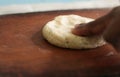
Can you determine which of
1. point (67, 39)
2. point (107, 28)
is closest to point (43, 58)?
point (67, 39)

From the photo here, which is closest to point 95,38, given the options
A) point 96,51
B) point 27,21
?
point 96,51

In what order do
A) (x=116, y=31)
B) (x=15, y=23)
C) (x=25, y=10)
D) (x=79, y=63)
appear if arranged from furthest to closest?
(x=25, y=10), (x=15, y=23), (x=79, y=63), (x=116, y=31)

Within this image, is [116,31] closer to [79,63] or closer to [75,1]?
[79,63]

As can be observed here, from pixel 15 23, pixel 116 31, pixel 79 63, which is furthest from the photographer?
pixel 15 23

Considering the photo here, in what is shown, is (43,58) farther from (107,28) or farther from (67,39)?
(107,28)

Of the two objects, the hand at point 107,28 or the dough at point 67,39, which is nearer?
the hand at point 107,28

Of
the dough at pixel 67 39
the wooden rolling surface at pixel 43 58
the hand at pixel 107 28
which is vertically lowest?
the wooden rolling surface at pixel 43 58
